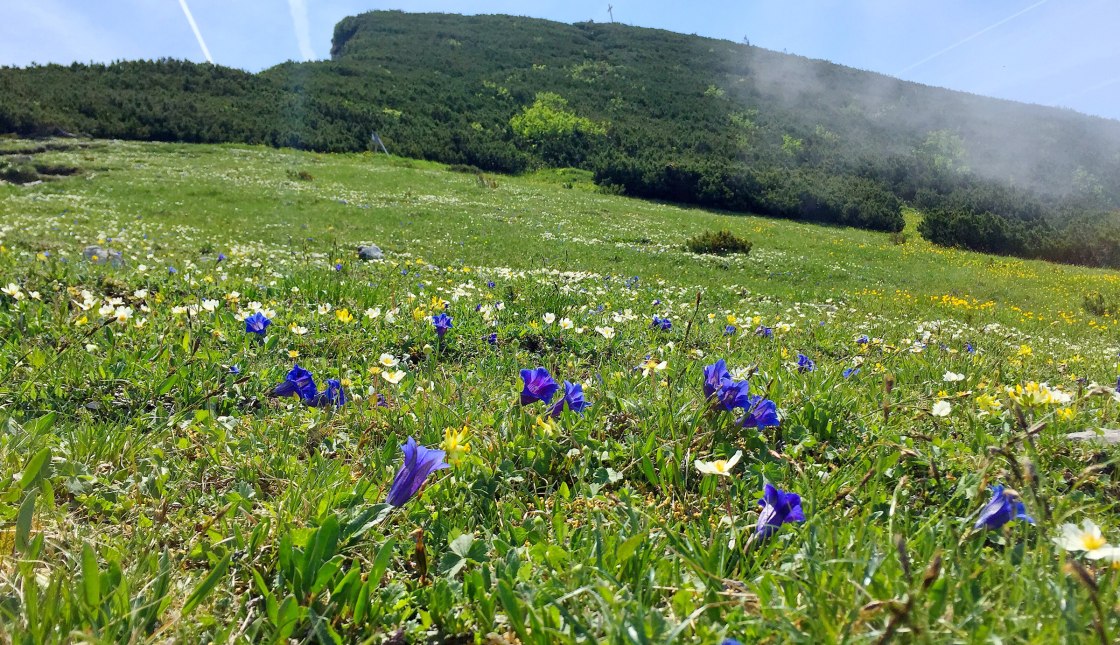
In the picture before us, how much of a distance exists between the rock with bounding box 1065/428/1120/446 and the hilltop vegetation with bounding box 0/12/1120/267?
32.4 m

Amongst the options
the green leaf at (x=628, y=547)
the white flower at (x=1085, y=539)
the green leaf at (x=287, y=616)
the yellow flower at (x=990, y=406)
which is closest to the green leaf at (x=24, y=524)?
the green leaf at (x=287, y=616)

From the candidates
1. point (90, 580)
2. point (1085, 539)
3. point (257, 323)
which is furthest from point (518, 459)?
point (257, 323)

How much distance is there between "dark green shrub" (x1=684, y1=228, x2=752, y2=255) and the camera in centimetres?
1820

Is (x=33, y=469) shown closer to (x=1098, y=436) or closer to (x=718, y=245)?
(x=1098, y=436)

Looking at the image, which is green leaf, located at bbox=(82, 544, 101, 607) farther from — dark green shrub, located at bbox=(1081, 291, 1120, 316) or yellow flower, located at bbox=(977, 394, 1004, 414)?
dark green shrub, located at bbox=(1081, 291, 1120, 316)

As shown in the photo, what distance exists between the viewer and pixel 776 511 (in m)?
1.62

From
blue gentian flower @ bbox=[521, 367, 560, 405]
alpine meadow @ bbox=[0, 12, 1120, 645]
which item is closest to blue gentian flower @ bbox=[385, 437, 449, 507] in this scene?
alpine meadow @ bbox=[0, 12, 1120, 645]

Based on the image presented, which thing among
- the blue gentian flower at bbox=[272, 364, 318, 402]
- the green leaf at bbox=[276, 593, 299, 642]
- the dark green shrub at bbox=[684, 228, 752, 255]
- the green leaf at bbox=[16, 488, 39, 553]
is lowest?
the dark green shrub at bbox=[684, 228, 752, 255]

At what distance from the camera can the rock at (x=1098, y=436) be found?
2.37 metres

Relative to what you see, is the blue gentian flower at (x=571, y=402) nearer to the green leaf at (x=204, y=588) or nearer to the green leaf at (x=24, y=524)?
the green leaf at (x=204, y=588)

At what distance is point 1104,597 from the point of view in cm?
128

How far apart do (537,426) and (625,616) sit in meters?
0.99

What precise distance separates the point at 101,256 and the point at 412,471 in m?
6.97

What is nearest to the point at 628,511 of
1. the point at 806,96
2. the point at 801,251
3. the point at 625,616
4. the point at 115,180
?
the point at 625,616
